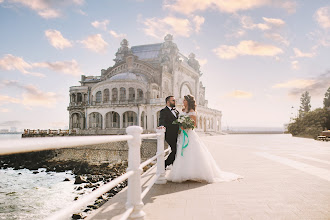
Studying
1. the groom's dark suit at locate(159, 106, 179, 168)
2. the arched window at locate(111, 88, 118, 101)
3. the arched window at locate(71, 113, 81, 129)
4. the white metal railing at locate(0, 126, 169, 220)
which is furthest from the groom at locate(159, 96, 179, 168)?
the arched window at locate(71, 113, 81, 129)

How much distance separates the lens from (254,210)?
12.6 feet

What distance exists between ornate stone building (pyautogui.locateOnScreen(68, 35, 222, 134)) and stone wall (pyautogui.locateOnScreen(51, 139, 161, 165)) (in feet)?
24.1

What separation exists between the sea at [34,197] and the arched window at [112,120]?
70.2ft

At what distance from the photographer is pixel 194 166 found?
5.95 metres

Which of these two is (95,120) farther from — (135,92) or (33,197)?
(33,197)

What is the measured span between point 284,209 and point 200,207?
49.6 inches

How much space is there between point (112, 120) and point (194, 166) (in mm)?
39035

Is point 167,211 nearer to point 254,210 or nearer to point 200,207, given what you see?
point 200,207

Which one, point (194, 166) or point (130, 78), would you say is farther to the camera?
point (130, 78)

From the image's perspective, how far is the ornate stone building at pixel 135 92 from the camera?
41.2 metres

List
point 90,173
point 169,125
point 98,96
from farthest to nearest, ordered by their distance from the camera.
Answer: point 98,96, point 90,173, point 169,125

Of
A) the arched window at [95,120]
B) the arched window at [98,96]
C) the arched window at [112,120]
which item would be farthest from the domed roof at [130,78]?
the arched window at [95,120]

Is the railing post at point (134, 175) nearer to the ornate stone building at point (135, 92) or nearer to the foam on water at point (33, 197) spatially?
the foam on water at point (33, 197)

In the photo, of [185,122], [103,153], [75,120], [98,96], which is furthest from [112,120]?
[185,122]
